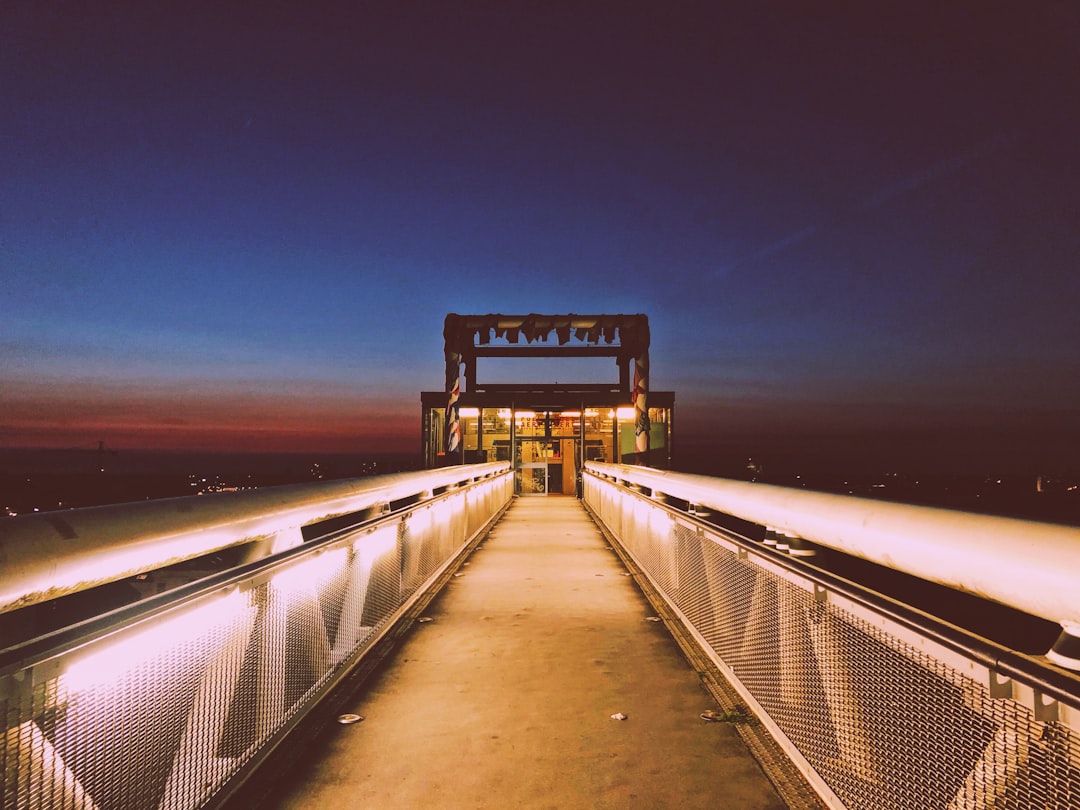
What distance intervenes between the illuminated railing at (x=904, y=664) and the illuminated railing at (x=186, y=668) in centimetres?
230

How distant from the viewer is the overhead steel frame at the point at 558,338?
23188mm

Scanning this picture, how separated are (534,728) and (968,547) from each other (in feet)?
8.47

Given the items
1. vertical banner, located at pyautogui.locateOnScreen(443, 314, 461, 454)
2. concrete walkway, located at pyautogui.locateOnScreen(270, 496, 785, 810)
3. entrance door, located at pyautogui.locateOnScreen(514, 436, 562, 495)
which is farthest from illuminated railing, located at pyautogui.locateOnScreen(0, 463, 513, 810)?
entrance door, located at pyautogui.locateOnScreen(514, 436, 562, 495)

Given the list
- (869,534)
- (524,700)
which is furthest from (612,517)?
(869,534)

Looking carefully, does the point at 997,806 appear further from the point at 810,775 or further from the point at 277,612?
the point at 277,612

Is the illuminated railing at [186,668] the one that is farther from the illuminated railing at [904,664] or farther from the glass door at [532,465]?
the glass door at [532,465]

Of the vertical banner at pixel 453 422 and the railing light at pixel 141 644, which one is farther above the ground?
the vertical banner at pixel 453 422

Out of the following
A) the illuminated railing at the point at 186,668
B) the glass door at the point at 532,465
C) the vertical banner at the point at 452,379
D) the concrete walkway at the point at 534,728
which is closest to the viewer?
the illuminated railing at the point at 186,668

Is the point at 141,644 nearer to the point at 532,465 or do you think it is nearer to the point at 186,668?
the point at 186,668

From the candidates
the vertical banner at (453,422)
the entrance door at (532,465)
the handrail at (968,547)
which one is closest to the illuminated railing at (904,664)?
the handrail at (968,547)

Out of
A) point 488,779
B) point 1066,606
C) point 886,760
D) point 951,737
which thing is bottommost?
point 488,779

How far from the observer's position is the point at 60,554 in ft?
6.43

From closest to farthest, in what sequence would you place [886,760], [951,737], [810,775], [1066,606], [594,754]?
[1066,606], [951,737], [886,760], [810,775], [594,754]

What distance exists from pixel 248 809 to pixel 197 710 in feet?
2.00
